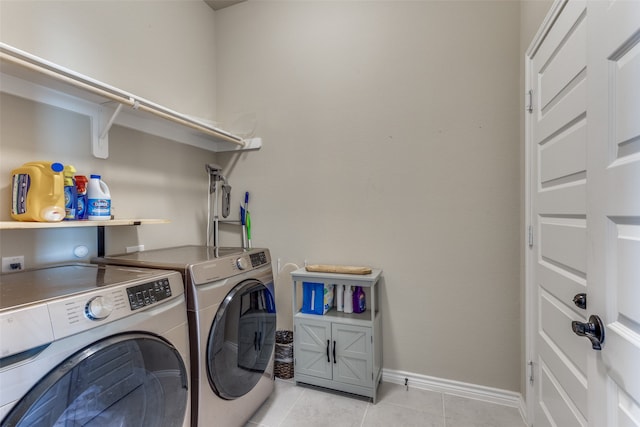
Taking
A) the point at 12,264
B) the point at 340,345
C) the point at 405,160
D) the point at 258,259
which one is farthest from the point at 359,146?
the point at 12,264

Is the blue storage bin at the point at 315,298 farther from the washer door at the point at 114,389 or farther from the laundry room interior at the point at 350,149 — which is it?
the washer door at the point at 114,389

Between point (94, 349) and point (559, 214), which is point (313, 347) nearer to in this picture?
point (94, 349)

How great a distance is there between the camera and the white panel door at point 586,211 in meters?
0.64

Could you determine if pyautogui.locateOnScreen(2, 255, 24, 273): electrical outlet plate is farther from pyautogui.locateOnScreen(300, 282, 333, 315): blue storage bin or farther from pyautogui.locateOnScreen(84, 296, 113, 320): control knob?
pyautogui.locateOnScreen(300, 282, 333, 315): blue storage bin

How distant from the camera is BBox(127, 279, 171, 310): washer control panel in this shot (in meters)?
1.02

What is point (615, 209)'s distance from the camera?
2.23ft

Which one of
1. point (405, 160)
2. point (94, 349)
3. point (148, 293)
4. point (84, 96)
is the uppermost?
point (84, 96)

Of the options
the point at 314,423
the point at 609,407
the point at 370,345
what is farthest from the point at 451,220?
the point at 314,423

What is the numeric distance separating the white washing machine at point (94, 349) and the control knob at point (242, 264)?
1.17ft

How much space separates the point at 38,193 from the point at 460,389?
2.56 m

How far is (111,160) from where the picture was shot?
1732 millimetres

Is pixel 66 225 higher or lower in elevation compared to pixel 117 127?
lower

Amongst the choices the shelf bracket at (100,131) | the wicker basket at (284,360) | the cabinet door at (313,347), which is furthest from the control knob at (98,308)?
the wicker basket at (284,360)

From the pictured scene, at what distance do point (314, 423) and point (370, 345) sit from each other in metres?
0.54
